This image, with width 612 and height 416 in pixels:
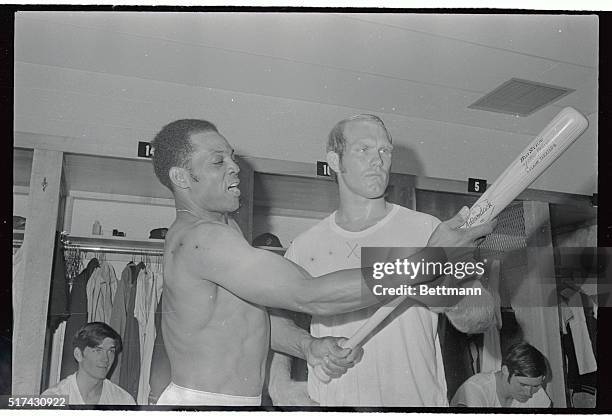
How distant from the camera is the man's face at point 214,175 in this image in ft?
5.02

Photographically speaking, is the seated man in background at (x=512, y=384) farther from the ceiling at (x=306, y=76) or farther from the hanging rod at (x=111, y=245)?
the hanging rod at (x=111, y=245)

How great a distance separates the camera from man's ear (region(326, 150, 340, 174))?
5.12ft

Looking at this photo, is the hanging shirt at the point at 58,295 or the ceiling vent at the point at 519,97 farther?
the ceiling vent at the point at 519,97

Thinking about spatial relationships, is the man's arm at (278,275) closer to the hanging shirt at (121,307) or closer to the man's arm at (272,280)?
the man's arm at (272,280)

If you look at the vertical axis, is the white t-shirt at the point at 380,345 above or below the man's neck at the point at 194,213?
below

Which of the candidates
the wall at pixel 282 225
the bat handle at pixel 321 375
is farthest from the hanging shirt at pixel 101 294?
the bat handle at pixel 321 375

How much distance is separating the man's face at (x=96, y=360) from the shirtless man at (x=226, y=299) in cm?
14

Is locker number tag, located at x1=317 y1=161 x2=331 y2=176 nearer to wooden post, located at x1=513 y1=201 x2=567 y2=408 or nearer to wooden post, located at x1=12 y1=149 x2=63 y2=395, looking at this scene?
wooden post, located at x1=513 y1=201 x2=567 y2=408

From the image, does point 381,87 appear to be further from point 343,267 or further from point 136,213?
point 136,213

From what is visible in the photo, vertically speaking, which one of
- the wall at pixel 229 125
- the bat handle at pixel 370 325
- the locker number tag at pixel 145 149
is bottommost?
the bat handle at pixel 370 325

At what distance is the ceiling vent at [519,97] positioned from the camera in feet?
5.33

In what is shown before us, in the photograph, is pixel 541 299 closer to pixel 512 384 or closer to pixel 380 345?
pixel 512 384

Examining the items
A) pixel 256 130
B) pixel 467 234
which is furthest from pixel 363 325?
pixel 256 130

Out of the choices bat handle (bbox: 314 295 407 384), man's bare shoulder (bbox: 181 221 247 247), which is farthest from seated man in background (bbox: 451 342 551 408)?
man's bare shoulder (bbox: 181 221 247 247)
